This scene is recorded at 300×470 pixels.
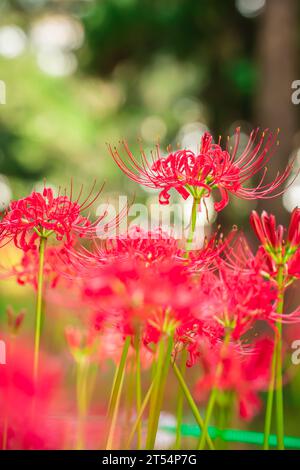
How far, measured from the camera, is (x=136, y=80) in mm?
3646

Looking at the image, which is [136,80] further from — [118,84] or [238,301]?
[238,301]

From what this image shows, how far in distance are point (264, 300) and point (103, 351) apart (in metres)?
0.20

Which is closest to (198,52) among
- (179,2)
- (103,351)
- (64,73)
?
(179,2)

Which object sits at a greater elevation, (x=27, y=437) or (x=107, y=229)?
(x=107, y=229)

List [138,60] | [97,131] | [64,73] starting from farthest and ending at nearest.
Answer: [97,131] < [64,73] < [138,60]

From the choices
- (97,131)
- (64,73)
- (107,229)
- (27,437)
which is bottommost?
(27,437)

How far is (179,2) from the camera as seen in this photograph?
2.97 meters

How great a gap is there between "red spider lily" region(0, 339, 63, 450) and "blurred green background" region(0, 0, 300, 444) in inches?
39.8

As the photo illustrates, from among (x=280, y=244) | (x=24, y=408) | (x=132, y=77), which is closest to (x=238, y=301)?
(x=280, y=244)

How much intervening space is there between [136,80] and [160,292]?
341 cm

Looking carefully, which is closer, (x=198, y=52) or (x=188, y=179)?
(x=188, y=179)

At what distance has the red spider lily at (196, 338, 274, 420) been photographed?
39 cm

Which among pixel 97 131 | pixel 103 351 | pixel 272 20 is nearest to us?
pixel 103 351
